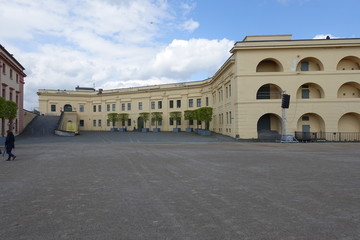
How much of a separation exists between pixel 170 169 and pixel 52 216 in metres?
6.03

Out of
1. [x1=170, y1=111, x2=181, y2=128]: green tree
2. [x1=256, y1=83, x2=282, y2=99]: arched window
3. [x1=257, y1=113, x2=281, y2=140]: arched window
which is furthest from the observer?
[x1=170, y1=111, x2=181, y2=128]: green tree

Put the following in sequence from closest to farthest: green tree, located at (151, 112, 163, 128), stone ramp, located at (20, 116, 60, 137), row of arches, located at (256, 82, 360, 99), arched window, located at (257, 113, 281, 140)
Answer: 1. row of arches, located at (256, 82, 360, 99)
2. arched window, located at (257, 113, 281, 140)
3. stone ramp, located at (20, 116, 60, 137)
4. green tree, located at (151, 112, 163, 128)

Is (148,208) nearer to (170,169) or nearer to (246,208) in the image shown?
(246,208)

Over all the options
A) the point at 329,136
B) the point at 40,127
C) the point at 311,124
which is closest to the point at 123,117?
the point at 40,127

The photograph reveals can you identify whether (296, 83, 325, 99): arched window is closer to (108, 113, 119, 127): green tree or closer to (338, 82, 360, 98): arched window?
(338, 82, 360, 98): arched window

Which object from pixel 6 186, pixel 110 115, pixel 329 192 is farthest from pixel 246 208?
pixel 110 115

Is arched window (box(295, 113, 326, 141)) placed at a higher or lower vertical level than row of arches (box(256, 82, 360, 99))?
lower

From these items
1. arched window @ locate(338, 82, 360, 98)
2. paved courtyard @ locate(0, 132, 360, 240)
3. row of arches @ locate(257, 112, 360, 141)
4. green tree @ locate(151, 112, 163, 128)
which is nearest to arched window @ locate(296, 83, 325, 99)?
row of arches @ locate(257, 112, 360, 141)

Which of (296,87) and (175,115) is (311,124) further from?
(175,115)

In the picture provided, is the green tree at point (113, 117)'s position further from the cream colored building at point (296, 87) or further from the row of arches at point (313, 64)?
the row of arches at point (313, 64)

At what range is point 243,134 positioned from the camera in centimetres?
3128

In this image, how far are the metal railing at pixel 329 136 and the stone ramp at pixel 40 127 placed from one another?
32652 millimetres

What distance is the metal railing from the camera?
29844mm

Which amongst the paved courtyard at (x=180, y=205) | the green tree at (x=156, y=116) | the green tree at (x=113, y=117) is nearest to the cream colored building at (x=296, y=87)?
the green tree at (x=156, y=116)
